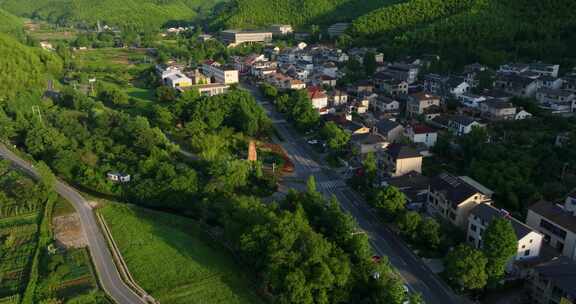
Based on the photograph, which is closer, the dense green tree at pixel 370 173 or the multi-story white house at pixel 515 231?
the multi-story white house at pixel 515 231

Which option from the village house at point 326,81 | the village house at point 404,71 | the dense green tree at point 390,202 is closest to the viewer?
the dense green tree at point 390,202

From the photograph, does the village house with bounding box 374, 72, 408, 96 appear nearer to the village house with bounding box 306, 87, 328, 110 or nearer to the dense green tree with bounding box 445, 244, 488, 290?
the village house with bounding box 306, 87, 328, 110

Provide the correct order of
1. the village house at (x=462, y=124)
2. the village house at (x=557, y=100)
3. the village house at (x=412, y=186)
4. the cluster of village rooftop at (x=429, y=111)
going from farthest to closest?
1. the village house at (x=557, y=100)
2. the village house at (x=462, y=124)
3. the village house at (x=412, y=186)
4. the cluster of village rooftop at (x=429, y=111)

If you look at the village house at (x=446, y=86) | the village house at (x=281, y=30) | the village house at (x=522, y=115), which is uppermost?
the village house at (x=281, y=30)

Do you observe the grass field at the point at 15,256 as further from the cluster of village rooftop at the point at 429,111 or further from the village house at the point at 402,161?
the village house at the point at 402,161

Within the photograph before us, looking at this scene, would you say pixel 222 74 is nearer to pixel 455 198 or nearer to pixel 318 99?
pixel 318 99

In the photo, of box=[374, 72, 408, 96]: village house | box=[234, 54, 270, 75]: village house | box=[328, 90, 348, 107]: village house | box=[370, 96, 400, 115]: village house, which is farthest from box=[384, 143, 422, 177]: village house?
box=[234, 54, 270, 75]: village house

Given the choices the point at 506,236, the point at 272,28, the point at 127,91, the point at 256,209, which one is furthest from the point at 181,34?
the point at 506,236

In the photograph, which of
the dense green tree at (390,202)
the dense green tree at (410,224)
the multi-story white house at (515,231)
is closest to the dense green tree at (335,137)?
the dense green tree at (390,202)
